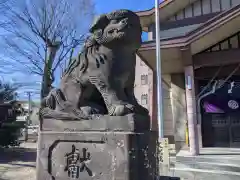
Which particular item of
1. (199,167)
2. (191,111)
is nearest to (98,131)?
(199,167)

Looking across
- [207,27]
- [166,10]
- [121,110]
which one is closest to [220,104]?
[207,27]

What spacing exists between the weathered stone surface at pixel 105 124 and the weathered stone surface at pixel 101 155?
0.24ft

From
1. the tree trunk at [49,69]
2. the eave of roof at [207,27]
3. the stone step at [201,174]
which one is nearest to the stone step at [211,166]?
the stone step at [201,174]

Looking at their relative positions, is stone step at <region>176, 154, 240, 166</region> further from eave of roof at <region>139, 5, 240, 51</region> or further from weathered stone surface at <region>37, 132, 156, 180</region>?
weathered stone surface at <region>37, 132, 156, 180</region>

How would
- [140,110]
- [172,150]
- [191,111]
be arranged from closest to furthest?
[140,110] < [191,111] < [172,150]

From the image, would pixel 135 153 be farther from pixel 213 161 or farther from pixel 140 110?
pixel 213 161

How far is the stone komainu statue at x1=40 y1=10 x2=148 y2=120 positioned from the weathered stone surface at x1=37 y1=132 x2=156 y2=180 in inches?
11.8

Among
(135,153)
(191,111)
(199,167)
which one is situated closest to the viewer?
(135,153)

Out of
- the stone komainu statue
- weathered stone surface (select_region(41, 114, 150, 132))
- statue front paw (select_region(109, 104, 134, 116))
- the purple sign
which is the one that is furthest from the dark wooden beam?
statue front paw (select_region(109, 104, 134, 116))

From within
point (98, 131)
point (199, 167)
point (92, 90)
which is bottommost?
point (199, 167)

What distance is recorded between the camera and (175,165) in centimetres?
779

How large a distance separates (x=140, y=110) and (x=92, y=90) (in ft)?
2.35

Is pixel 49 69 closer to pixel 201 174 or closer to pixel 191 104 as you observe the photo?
pixel 191 104

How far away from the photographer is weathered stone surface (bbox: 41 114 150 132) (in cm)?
298
